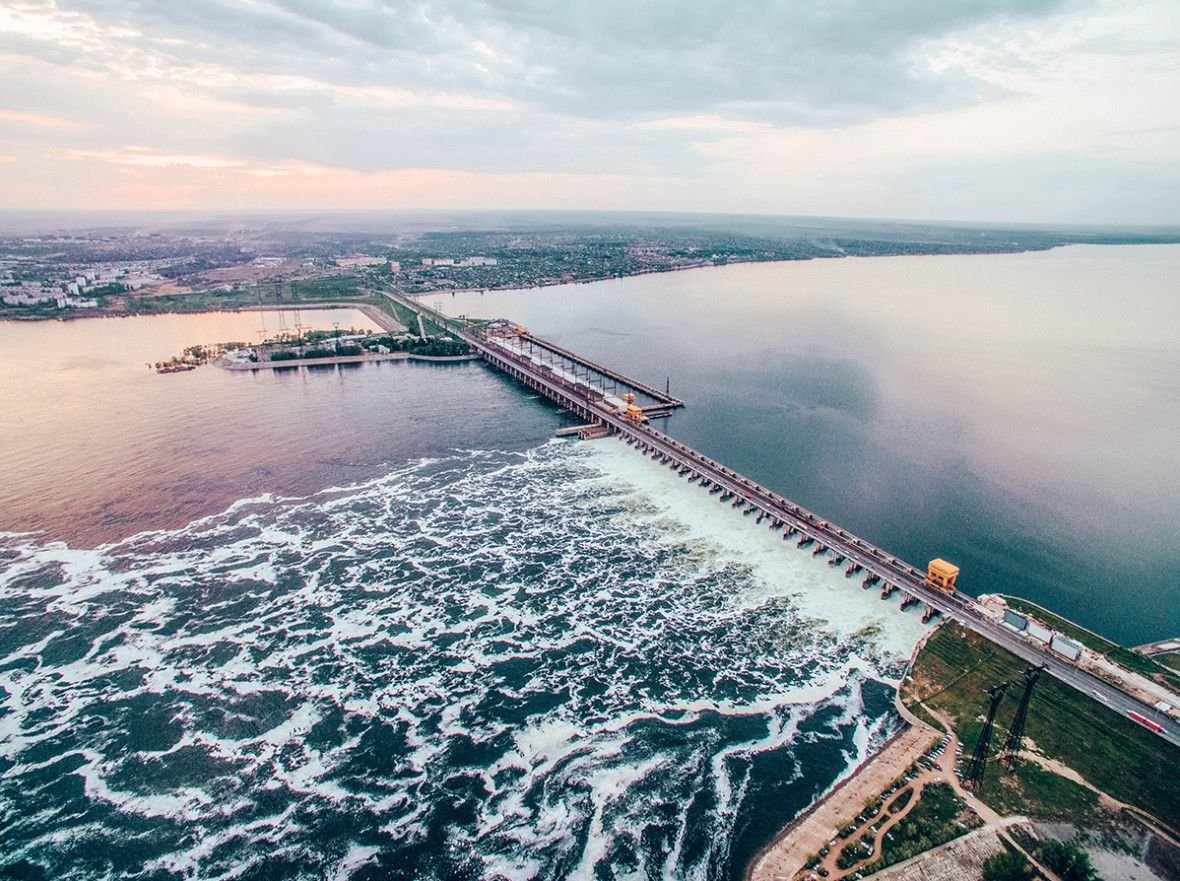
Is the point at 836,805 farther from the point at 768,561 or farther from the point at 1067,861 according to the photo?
the point at 768,561

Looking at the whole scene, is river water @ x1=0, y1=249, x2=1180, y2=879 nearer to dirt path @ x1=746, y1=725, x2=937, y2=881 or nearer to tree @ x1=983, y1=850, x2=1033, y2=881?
dirt path @ x1=746, y1=725, x2=937, y2=881

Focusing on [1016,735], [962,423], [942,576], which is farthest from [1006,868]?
[962,423]

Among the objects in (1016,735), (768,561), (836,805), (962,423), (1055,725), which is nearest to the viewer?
(836,805)

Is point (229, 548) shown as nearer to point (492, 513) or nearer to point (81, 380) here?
point (492, 513)

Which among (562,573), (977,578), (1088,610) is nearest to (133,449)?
(562,573)

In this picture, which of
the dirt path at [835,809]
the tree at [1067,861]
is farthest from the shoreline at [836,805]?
the tree at [1067,861]

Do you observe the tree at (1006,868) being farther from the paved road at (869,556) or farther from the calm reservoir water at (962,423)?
the calm reservoir water at (962,423)
